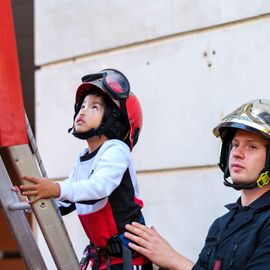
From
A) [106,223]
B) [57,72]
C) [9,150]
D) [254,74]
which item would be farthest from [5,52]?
[57,72]

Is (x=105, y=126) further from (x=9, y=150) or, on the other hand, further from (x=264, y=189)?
(x=264, y=189)

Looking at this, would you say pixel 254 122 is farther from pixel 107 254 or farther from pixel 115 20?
pixel 115 20

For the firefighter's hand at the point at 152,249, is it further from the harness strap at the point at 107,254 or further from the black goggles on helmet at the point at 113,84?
the black goggles on helmet at the point at 113,84

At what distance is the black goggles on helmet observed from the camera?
3.08 metres

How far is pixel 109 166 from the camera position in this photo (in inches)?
116

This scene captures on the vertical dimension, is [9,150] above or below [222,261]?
above

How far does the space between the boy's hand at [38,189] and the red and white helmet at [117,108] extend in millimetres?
479

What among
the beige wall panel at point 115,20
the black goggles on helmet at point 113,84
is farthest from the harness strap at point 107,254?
the beige wall panel at point 115,20

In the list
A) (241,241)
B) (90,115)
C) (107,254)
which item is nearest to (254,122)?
(241,241)

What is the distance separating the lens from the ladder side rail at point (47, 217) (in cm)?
267

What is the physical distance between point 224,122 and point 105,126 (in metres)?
0.56

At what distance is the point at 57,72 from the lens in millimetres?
4758

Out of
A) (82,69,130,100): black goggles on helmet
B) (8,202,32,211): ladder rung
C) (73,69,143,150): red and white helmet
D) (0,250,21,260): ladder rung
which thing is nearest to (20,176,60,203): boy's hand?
(8,202,32,211): ladder rung

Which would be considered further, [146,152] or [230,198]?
[146,152]
